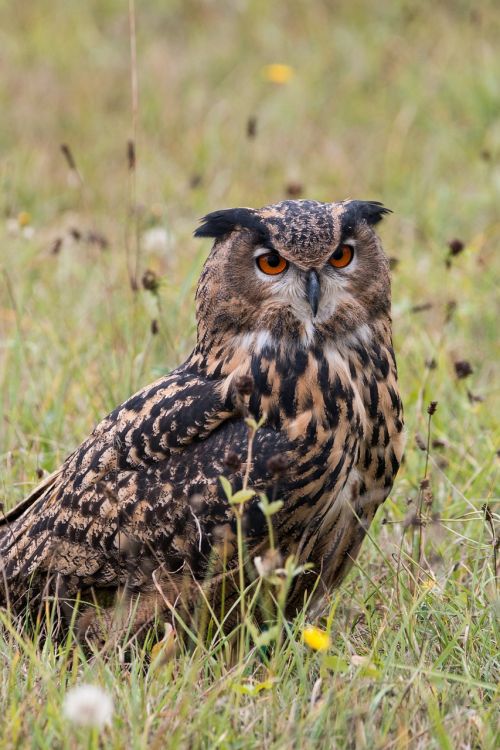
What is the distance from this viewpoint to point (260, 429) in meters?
3.20

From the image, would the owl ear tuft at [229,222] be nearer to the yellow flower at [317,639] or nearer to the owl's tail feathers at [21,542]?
the owl's tail feathers at [21,542]

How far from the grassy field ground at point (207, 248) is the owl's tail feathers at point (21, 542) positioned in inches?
8.4

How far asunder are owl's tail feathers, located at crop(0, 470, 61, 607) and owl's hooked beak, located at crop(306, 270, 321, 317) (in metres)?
0.99

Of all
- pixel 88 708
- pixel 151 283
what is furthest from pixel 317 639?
pixel 151 283

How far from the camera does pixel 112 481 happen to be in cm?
337

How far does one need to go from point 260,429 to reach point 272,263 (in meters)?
0.45

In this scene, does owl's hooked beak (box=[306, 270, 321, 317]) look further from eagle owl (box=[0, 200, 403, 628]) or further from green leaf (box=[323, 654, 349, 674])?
green leaf (box=[323, 654, 349, 674])

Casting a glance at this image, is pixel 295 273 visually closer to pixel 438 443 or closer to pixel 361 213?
pixel 361 213

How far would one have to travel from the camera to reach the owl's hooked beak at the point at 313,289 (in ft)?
10.3

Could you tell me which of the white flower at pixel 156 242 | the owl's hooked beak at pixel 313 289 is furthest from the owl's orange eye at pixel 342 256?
the white flower at pixel 156 242

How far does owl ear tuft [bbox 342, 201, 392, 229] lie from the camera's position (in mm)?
3240

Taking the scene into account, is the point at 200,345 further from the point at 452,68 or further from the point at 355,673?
the point at 452,68

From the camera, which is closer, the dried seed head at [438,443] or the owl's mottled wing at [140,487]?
the owl's mottled wing at [140,487]

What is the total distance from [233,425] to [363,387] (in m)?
0.38
